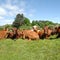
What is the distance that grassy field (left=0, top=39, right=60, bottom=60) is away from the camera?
38.7 ft

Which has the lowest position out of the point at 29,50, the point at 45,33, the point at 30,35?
the point at 29,50

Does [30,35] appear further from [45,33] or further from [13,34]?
[13,34]

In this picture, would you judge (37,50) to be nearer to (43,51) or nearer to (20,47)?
(43,51)

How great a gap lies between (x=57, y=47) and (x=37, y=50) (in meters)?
1.27

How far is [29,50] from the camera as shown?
13008 millimetres

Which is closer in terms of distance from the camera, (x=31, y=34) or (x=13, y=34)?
(x=31, y=34)

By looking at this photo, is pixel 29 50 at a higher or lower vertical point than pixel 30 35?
lower

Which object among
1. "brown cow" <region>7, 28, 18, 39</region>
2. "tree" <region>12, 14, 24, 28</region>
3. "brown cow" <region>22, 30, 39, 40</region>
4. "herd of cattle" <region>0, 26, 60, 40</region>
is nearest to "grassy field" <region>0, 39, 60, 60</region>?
"brown cow" <region>22, 30, 39, 40</region>

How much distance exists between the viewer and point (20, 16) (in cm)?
8144

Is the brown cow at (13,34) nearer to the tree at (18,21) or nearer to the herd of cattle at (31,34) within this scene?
the herd of cattle at (31,34)

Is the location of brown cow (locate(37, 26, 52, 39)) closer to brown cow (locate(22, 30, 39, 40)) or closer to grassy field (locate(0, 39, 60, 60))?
brown cow (locate(22, 30, 39, 40))

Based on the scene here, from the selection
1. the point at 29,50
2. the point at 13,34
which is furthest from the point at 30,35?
the point at 29,50

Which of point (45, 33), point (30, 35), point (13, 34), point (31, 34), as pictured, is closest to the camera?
point (30, 35)

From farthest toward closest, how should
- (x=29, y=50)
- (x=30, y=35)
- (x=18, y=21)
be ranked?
(x=18, y=21), (x=30, y=35), (x=29, y=50)
